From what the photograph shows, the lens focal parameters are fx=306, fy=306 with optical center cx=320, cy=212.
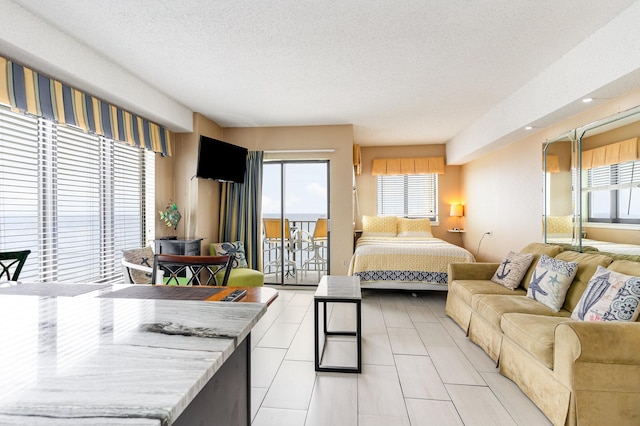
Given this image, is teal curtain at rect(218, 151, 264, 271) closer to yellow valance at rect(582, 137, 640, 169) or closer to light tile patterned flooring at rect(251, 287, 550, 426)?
light tile patterned flooring at rect(251, 287, 550, 426)

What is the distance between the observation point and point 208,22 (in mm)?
2244

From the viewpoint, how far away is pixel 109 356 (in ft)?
2.21

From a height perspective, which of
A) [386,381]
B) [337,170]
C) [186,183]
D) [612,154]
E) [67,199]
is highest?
[337,170]

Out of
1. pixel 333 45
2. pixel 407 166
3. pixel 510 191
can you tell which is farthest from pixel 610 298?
pixel 407 166

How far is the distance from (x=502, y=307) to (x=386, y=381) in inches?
44.5

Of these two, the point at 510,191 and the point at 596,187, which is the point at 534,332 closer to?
the point at 596,187

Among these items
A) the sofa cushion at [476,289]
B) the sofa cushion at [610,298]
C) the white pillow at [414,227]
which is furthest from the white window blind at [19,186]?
the white pillow at [414,227]

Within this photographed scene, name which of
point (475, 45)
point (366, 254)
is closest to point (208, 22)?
point (475, 45)

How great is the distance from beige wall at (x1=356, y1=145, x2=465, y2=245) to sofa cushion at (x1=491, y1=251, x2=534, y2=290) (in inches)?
124

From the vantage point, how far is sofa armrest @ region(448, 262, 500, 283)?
3422mm

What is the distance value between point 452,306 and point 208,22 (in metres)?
3.54

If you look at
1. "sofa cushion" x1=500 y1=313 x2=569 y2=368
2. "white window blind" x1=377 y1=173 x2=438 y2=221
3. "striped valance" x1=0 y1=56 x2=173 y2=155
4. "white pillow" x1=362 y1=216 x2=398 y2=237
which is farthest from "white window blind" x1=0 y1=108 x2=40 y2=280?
"white window blind" x1=377 y1=173 x2=438 y2=221

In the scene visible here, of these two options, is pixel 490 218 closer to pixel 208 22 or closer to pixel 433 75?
pixel 433 75

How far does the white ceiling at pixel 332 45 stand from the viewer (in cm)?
208
